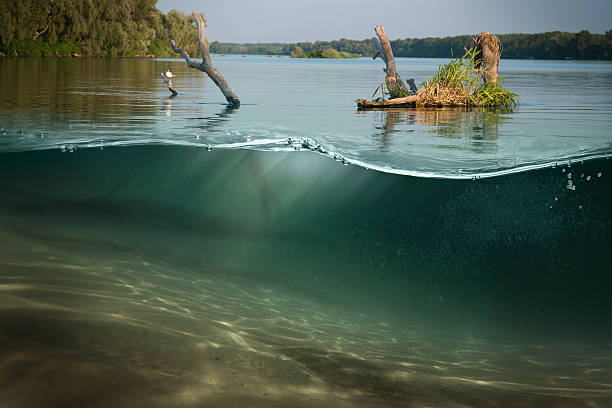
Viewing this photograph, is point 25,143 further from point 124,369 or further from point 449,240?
point 449,240

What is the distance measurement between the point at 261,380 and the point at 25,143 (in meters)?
10.2

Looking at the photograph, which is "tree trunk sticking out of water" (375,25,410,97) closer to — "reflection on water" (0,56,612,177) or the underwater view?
the underwater view

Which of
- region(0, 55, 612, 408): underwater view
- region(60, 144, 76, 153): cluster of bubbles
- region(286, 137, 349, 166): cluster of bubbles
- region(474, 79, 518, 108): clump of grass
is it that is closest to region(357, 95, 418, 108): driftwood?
region(0, 55, 612, 408): underwater view

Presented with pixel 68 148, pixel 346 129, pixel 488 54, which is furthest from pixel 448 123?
pixel 68 148

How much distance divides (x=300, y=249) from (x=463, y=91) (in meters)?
7.10

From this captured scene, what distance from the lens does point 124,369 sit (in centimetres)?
331

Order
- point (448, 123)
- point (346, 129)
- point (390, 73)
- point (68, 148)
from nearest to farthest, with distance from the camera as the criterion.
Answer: point (346, 129) < point (68, 148) < point (448, 123) < point (390, 73)

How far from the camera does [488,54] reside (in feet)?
55.3

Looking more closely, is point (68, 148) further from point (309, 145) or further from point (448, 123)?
point (448, 123)

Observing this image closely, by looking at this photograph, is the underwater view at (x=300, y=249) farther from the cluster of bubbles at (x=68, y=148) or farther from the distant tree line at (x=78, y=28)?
the distant tree line at (x=78, y=28)

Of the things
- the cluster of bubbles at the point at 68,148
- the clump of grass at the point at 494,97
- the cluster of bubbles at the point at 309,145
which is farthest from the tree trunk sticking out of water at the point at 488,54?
the cluster of bubbles at the point at 68,148

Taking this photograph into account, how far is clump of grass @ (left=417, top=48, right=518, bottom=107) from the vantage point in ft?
52.2

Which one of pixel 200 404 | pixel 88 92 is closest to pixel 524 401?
pixel 200 404

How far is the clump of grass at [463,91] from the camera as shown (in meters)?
15.9
